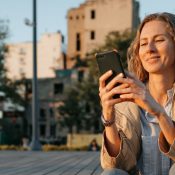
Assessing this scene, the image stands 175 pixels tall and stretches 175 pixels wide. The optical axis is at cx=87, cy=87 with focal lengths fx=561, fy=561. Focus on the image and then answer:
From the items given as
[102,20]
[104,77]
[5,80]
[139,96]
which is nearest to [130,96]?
[139,96]

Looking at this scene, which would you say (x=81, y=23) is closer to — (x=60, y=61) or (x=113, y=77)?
(x=60, y=61)

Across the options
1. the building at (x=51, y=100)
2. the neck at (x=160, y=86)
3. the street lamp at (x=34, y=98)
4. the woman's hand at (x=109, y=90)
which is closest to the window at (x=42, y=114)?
the building at (x=51, y=100)

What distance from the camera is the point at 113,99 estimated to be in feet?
9.29

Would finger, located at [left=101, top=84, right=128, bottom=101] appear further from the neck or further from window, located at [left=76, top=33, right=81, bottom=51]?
window, located at [left=76, top=33, right=81, bottom=51]

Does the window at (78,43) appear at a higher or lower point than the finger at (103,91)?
higher

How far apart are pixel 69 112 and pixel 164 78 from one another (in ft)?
145

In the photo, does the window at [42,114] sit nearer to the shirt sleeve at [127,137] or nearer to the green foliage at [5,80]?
the green foliage at [5,80]

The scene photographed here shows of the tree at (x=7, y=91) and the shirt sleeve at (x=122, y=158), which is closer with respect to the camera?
the shirt sleeve at (x=122, y=158)

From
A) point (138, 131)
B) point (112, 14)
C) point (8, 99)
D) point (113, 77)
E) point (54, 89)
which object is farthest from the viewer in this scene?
point (112, 14)

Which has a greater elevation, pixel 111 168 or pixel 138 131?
pixel 138 131

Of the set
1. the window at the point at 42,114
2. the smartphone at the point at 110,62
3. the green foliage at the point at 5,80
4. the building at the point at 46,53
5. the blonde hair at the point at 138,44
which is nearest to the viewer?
the smartphone at the point at 110,62

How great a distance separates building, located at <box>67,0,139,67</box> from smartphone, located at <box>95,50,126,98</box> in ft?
217

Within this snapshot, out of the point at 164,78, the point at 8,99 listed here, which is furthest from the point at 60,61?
the point at 164,78

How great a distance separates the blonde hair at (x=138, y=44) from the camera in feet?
10.1
